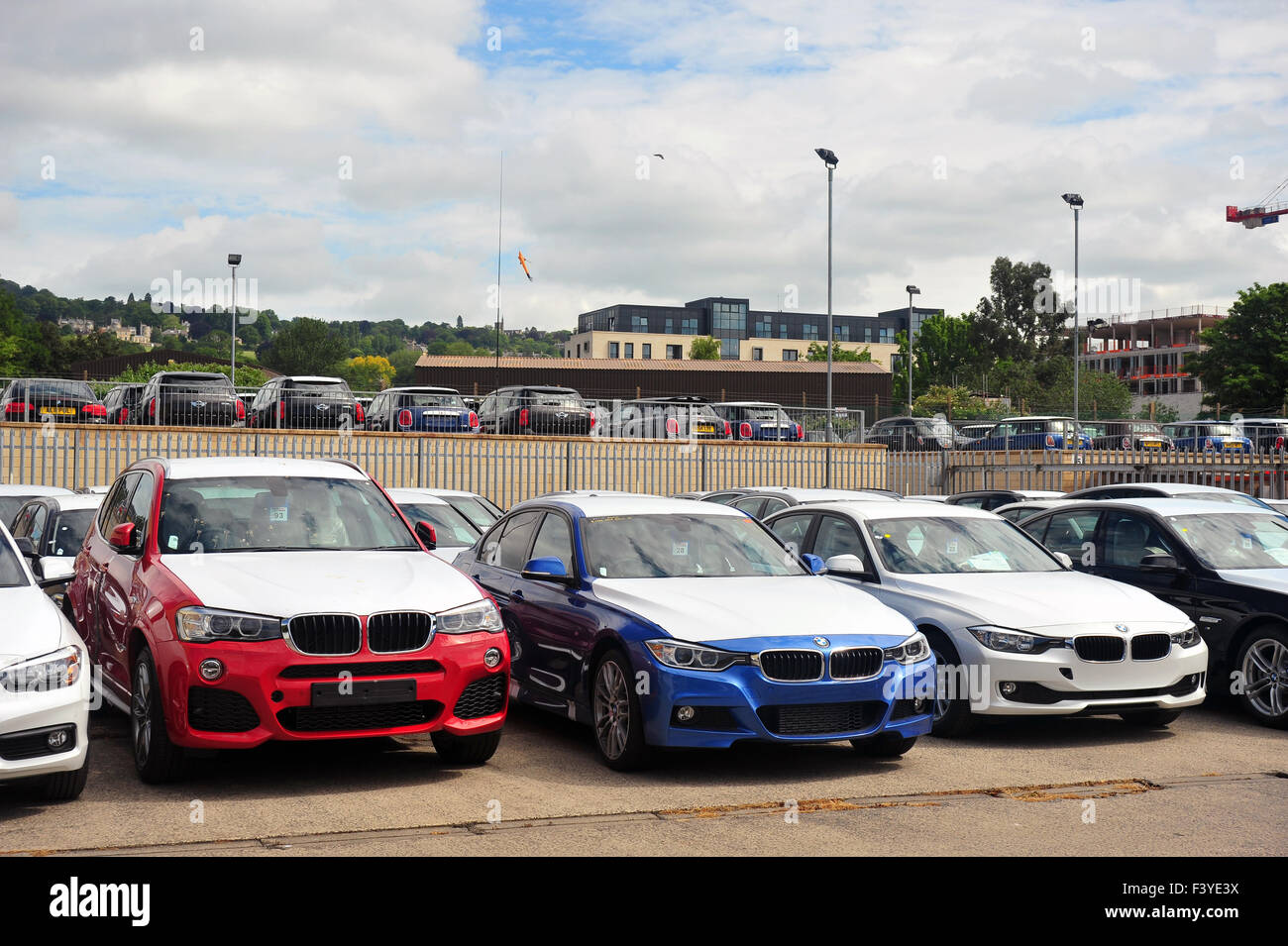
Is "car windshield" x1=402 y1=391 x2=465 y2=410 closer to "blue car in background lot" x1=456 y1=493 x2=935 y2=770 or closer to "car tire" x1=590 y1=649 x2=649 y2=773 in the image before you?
"blue car in background lot" x1=456 y1=493 x2=935 y2=770

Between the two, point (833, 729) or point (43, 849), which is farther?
point (833, 729)

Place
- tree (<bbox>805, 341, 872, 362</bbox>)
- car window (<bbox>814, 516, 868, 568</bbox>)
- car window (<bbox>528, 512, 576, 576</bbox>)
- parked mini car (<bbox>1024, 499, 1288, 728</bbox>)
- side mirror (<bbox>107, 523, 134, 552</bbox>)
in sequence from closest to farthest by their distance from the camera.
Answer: side mirror (<bbox>107, 523, 134, 552</bbox>), car window (<bbox>528, 512, 576, 576</bbox>), parked mini car (<bbox>1024, 499, 1288, 728</bbox>), car window (<bbox>814, 516, 868, 568</bbox>), tree (<bbox>805, 341, 872, 362</bbox>)

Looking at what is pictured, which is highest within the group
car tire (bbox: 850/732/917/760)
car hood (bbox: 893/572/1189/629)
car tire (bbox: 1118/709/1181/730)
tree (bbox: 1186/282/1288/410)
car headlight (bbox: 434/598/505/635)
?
tree (bbox: 1186/282/1288/410)

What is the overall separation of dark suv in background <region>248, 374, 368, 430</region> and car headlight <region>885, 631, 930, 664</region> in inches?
A: 749

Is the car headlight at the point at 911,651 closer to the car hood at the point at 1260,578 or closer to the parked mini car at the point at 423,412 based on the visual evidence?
the car hood at the point at 1260,578

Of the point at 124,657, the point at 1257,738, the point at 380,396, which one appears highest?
the point at 380,396

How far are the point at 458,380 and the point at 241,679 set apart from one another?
74.4 m

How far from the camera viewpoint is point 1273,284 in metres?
64.9

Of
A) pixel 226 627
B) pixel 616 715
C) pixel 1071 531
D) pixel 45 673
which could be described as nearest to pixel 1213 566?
pixel 1071 531

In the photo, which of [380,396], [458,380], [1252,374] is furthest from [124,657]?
[458,380]

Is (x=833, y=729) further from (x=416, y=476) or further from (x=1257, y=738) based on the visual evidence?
(x=416, y=476)

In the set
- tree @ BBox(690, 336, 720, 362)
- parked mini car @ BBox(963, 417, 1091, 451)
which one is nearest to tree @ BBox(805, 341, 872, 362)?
tree @ BBox(690, 336, 720, 362)

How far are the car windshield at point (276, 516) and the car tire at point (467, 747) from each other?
132 cm

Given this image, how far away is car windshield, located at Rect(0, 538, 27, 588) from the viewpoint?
7.05 meters
